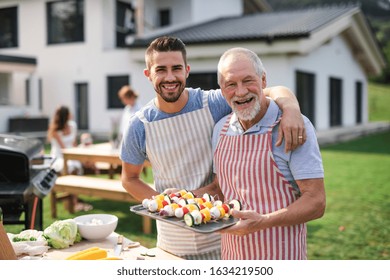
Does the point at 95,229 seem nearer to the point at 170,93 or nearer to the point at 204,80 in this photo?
the point at 170,93

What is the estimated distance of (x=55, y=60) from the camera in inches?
650

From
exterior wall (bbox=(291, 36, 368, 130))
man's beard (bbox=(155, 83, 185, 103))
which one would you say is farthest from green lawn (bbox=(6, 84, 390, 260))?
exterior wall (bbox=(291, 36, 368, 130))

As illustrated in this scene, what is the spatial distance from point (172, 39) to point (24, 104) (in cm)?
1594

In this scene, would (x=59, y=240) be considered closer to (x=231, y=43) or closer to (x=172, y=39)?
(x=172, y=39)

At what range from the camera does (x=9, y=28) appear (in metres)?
17.6

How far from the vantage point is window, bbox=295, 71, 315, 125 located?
13.7 meters

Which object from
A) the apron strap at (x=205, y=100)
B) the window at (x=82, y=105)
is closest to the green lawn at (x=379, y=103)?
the window at (x=82, y=105)

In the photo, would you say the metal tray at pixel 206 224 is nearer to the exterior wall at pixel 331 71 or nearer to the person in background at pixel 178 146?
the person in background at pixel 178 146

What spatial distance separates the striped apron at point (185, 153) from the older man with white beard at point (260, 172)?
0.20 m

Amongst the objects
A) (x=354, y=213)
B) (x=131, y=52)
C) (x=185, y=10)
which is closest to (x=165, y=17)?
(x=185, y=10)

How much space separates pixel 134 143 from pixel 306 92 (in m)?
12.5

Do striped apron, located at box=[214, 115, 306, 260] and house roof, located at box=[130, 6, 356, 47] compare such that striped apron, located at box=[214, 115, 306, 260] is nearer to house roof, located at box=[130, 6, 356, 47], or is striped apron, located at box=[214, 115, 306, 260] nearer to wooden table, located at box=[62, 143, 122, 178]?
wooden table, located at box=[62, 143, 122, 178]

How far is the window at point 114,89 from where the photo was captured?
15.3 m

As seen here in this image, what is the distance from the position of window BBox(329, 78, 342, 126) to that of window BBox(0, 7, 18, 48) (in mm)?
11319
